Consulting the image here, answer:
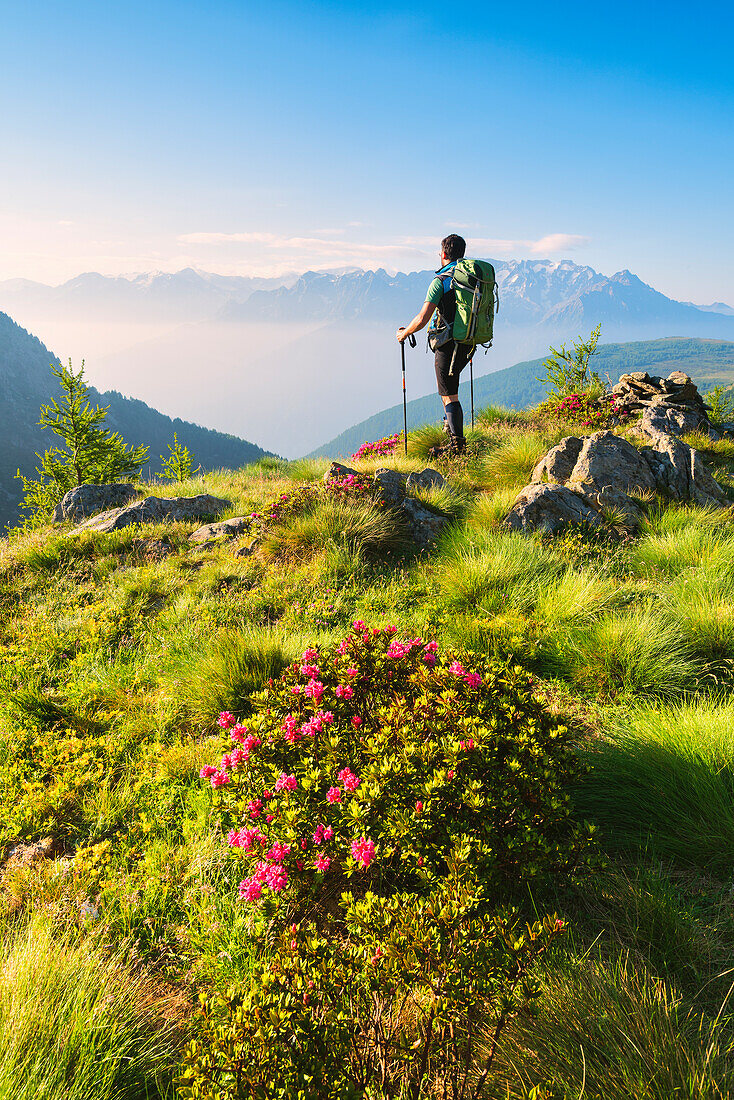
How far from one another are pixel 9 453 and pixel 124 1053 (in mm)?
215566

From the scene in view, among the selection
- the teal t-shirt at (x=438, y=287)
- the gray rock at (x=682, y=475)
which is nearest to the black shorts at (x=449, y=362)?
the teal t-shirt at (x=438, y=287)

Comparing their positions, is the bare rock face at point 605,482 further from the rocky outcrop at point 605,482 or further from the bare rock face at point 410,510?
the bare rock face at point 410,510

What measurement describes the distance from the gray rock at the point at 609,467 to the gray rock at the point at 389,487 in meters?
2.64

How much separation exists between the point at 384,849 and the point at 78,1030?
1280 millimetres

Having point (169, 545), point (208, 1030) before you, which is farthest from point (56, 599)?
point (208, 1030)

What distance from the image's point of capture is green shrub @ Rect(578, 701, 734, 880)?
8.82ft

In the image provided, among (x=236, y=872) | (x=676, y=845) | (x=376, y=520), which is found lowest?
(x=236, y=872)

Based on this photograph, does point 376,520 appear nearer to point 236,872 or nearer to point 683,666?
point 683,666

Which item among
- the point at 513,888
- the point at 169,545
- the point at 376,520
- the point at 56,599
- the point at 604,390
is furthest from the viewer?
the point at 604,390

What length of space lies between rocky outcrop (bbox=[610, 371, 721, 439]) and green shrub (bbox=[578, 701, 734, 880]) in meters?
11.1

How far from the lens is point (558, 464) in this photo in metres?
8.45

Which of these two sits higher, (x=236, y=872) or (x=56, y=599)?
(x=56, y=599)

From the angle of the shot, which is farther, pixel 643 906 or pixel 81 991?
pixel 643 906

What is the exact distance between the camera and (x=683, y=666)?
409 centimetres
